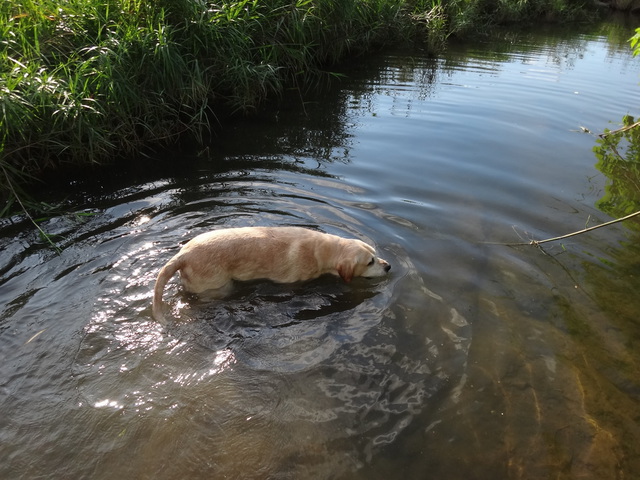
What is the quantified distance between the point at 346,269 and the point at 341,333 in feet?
2.47

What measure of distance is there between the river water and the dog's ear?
9.6 inches

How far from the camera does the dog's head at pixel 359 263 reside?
446 cm

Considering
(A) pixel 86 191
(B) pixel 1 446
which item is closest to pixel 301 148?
(A) pixel 86 191

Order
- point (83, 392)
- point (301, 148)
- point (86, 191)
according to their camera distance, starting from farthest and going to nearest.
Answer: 1. point (301, 148)
2. point (86, 191)
3. point (83, 392)

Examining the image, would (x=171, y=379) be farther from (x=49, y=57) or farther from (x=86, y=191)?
(x=49, y=57)

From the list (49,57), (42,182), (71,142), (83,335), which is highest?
(49,57)

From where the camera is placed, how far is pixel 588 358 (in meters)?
3.68

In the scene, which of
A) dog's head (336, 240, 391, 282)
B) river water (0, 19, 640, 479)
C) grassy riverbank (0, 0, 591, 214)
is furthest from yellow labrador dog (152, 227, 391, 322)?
grassy riverbank (0, 0, 591, 214)

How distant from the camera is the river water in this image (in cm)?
296

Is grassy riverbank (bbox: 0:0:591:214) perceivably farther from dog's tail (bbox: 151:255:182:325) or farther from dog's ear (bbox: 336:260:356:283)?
dog's ear (bbox: 336:260:356:283)

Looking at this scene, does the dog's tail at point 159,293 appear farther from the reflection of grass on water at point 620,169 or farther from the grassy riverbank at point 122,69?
the reflection of grass on water at point 620,169

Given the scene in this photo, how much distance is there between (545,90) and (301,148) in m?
6.86

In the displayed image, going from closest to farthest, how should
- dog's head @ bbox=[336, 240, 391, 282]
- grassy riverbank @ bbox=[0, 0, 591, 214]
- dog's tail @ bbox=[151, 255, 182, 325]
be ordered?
dog's tail @ bbox=[151, 255, 182, 325]
dog's head @ bbox=[336, 240, 391, 282]
grassy riverbank @ bbox=[0, 0, 591, 214]

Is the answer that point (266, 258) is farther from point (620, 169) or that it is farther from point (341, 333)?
point (620, 169)
